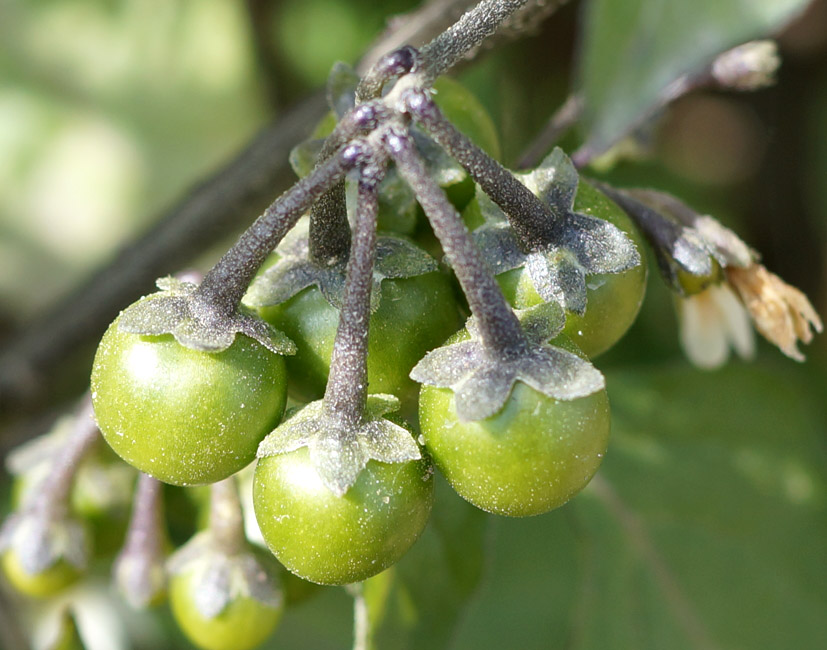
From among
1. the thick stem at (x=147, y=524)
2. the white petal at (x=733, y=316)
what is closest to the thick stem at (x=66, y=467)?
the thick stem at (x=147, y=524)

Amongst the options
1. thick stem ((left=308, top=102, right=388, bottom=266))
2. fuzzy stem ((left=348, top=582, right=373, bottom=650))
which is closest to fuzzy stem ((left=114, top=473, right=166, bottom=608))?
fuzzy stem ((left=348, top=582, right=373, bottom=650))

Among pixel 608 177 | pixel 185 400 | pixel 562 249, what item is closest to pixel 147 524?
pixel 185 400

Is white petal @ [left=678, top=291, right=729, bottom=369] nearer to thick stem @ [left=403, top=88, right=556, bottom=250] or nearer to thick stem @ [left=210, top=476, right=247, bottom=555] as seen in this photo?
thick stem @ [left=403, top=88, right=556, bottom=250]

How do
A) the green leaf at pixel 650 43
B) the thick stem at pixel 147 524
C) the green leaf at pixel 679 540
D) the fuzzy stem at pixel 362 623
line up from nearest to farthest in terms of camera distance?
the green leaf at pixel 650 43 < the fuzzy stem at pixel 362 623 < the thick stem at pixel 147 524 < the green leaf at pixel 679 540

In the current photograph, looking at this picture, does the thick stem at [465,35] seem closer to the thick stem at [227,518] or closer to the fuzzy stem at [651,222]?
the fuzzy stem at [651,222]

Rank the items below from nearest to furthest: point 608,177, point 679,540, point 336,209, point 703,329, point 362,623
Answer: point 336,209
point 362,623
point 703,329
point 608,177
point 679,540

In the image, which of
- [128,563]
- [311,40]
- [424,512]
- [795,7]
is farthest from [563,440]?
[311,40]

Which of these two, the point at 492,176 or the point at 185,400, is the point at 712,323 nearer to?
the point at 492,176
